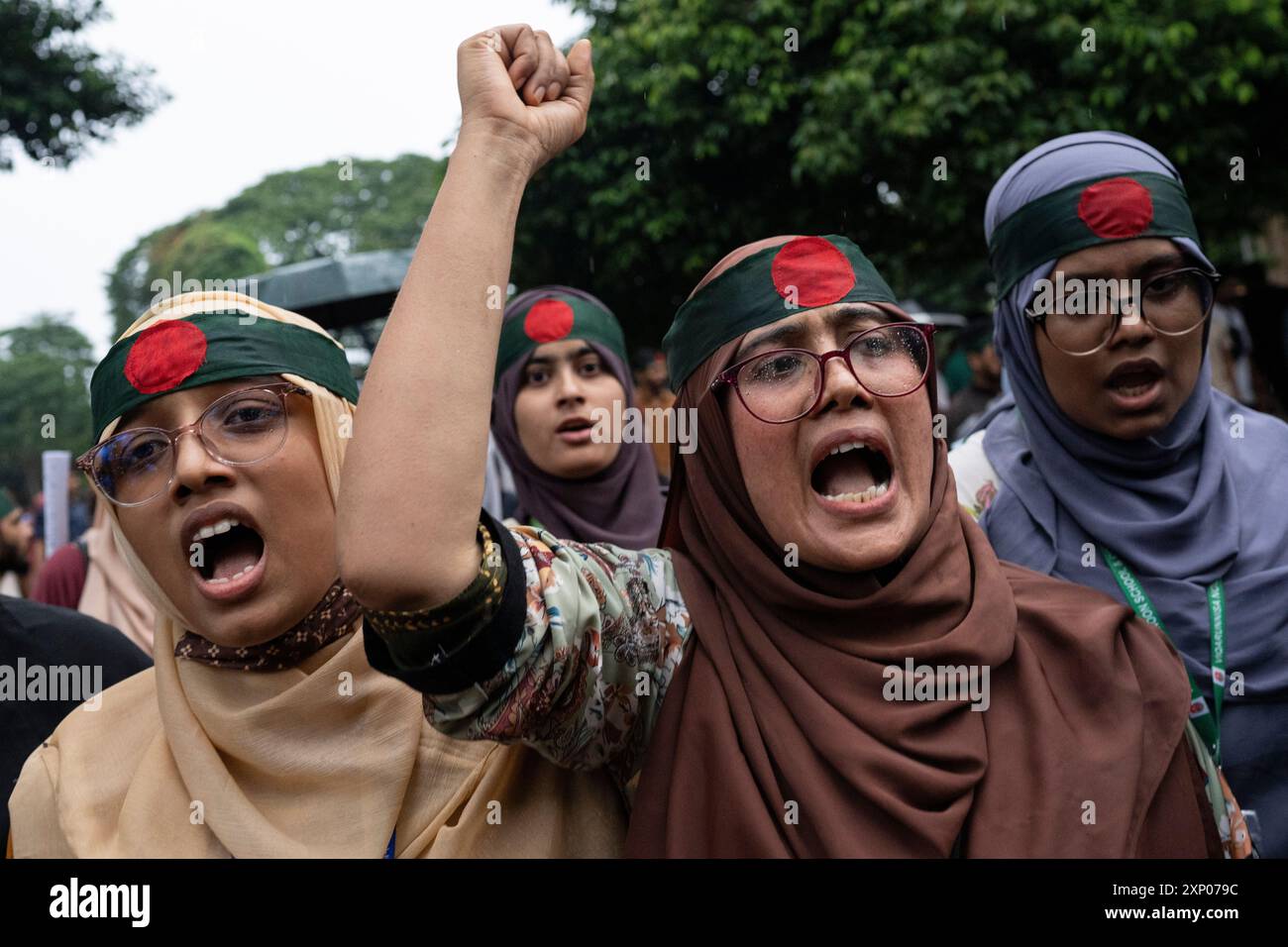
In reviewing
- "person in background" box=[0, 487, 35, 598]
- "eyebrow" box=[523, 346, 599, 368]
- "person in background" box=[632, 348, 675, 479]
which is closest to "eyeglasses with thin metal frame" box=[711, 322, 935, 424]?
"eyebrow" box=[523, 346, 599, 368]

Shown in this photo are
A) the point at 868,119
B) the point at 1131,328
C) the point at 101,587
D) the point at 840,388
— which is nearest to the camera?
the point at 840,388

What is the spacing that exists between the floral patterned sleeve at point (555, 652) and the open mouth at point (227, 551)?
1.82 ft

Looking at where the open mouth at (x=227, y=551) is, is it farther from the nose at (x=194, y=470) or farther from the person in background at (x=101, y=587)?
the person in background at (x=101, y=587)

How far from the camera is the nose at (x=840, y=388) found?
1864 mm

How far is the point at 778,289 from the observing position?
1932mm

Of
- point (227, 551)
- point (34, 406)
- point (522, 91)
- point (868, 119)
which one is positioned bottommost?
point (227, 551)

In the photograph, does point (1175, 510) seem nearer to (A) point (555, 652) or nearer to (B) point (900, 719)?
(B) point (900, 719)

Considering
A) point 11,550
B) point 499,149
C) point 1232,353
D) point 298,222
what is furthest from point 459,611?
point 298,222

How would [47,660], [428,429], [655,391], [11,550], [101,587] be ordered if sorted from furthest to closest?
[655,391] → [11,550] → [101,587] → [47,660] → [428,429]

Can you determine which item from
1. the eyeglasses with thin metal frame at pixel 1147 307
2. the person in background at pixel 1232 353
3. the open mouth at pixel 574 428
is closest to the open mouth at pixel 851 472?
the eyeglasses with thin metal frame at pixel 1147 307

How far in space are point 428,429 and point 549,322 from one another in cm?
290

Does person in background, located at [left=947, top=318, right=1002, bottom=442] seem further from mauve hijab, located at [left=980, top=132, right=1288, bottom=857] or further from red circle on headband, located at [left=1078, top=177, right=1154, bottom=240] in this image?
red circle on headband, located at [left=1078, top=177, right=1154, bottom=240]

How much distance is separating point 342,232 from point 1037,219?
50049mm

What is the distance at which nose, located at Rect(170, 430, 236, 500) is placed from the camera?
6.62ft
